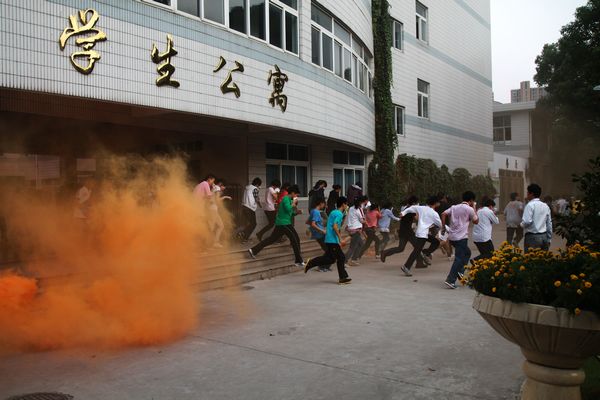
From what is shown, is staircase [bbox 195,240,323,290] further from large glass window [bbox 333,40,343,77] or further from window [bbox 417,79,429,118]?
window [bbox 417,79,429,118]

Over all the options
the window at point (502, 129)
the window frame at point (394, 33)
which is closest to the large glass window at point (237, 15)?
the window frame at point (394, 33)

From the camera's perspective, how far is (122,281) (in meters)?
6.25

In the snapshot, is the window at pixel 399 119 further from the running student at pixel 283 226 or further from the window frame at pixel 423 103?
the running student at pixel 283 226

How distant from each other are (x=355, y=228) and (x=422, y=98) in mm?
12390

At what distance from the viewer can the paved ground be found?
173 inches

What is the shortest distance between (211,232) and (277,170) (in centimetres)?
470

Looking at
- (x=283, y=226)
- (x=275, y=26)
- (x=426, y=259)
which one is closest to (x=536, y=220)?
(x=426, y=259)

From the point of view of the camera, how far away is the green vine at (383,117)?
18594 mm

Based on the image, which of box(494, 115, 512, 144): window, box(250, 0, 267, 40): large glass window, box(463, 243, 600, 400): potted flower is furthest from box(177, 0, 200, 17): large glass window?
box(494, 115, 512, 144): window

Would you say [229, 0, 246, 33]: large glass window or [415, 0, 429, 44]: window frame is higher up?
[415, 0, 429, 44]: window frame

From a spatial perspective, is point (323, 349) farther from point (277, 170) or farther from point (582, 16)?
point (582, 16)

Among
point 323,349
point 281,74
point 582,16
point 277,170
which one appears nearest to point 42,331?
point 323,349

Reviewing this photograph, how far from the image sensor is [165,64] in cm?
885

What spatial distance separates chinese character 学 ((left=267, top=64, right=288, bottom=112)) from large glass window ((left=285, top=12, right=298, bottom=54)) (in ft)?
3.35
